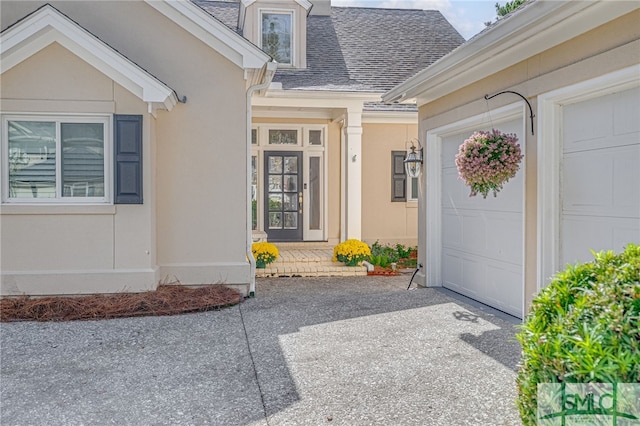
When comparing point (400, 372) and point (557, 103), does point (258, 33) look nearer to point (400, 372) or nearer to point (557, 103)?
point (557, 103)

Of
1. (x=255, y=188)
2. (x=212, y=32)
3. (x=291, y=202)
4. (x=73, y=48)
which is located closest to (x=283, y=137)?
(x=255, y=188)

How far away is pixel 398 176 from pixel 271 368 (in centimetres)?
833

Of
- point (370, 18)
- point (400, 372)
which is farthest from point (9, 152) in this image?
point (370, 18)

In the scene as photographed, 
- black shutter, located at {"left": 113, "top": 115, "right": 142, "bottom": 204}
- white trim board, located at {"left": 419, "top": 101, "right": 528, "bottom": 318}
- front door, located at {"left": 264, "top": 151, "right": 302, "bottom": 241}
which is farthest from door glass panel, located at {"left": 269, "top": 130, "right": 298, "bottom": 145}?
black shutter, located at {"left": 113, "top": 115, "right": 142, "bottom": 204}

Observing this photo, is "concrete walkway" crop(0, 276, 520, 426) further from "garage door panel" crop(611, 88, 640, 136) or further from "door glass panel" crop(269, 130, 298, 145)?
"door glass panel" crop(269, 130, 298, 145)

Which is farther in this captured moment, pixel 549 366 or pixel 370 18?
pixel 370 18

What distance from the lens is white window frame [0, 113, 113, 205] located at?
271 inches

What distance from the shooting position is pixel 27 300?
6.74 metres

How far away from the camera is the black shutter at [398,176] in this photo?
482 inches

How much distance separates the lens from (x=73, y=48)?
6824 millimetres

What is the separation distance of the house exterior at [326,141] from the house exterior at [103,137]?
3.48 m

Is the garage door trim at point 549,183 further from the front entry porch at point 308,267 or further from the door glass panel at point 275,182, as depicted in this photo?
the door glass panel at point 275,182

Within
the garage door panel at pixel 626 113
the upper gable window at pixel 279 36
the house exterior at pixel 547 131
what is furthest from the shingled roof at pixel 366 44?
the garage door panel at pixel 626 113

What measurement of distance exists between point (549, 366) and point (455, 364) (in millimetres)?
2383
